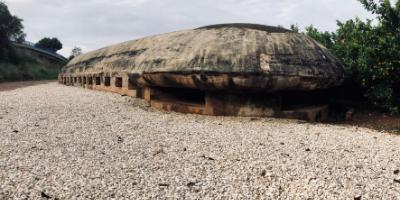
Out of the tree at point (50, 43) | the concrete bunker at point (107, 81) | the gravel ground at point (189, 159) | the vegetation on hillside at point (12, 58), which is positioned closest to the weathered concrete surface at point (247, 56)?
the gravel ground at point (189, 159)

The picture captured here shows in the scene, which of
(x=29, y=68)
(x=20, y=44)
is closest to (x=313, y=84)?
(x=29, y=68)

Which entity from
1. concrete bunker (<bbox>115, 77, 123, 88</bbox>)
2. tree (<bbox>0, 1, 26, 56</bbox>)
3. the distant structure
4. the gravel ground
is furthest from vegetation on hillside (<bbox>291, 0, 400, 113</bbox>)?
tree (<bbox>0, 1, 26, 56</bbox>)

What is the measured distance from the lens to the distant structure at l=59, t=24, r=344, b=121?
25.9ft

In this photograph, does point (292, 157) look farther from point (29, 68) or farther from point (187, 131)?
point (29, 68)

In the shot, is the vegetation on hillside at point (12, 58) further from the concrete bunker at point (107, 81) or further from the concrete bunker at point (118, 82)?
the concrete bunker at point (118, 82)

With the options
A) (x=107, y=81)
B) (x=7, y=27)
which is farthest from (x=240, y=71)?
(x=7, y=27)

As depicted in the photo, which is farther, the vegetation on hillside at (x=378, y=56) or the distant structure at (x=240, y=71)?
the vegetation on hillside at (x=378, y=56)

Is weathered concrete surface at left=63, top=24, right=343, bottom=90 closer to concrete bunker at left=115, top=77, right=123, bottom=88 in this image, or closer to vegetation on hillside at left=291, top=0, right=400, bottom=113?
vegetation on hillside at left=291, top=0, right=400, bottom=113

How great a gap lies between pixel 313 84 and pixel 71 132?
544 cm

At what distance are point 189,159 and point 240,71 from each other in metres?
3.42

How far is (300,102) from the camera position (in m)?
10.1

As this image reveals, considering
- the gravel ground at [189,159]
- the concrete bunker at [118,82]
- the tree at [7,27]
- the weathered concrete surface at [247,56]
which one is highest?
the tree at [7,27]

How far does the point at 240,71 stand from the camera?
7.83m

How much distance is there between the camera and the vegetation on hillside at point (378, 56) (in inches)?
368
